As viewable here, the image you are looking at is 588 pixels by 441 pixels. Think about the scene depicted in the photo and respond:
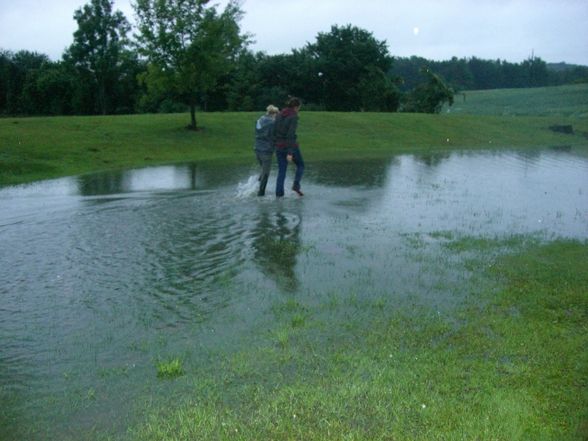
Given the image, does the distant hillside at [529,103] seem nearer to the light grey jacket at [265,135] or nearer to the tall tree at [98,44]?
the tall tree at [98,44]

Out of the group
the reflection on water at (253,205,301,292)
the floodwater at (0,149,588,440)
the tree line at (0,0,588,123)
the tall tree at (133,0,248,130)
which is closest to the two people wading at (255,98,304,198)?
the floodwater at (0,149,588,440)

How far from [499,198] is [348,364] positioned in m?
11.1

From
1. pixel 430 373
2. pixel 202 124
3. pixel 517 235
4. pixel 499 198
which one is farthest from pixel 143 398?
pixel 202 124

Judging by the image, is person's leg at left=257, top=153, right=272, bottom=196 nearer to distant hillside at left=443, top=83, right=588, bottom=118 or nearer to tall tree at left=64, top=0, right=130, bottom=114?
distant hillside at left=443, top=83, right=588, bottom=118

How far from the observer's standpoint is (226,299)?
24.6 ft

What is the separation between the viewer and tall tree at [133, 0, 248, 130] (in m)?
30.5

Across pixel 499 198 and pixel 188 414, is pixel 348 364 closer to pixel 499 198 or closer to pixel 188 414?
pixel 188 414

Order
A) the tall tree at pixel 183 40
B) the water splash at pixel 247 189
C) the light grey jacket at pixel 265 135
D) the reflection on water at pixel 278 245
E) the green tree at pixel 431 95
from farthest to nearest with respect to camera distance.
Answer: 1. the green tree at pixel 431 95
2. the tall tree at pixel 183 40
3. the water splash at pixel 247 189
4. the light grey jacket at pixel 265 135
5. the reflection on water at pixel 278 245

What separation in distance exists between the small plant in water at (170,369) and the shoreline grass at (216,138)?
16.3 meters

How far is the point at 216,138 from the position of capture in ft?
110

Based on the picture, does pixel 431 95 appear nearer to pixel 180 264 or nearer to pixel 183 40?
pixel 183 40

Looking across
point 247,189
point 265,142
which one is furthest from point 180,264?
point 247,189

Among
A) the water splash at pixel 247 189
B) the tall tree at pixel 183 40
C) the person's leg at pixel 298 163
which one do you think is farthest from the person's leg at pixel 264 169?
the tall tree at pixel 183 40

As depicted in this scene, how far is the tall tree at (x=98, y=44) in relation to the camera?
64.4 meters
